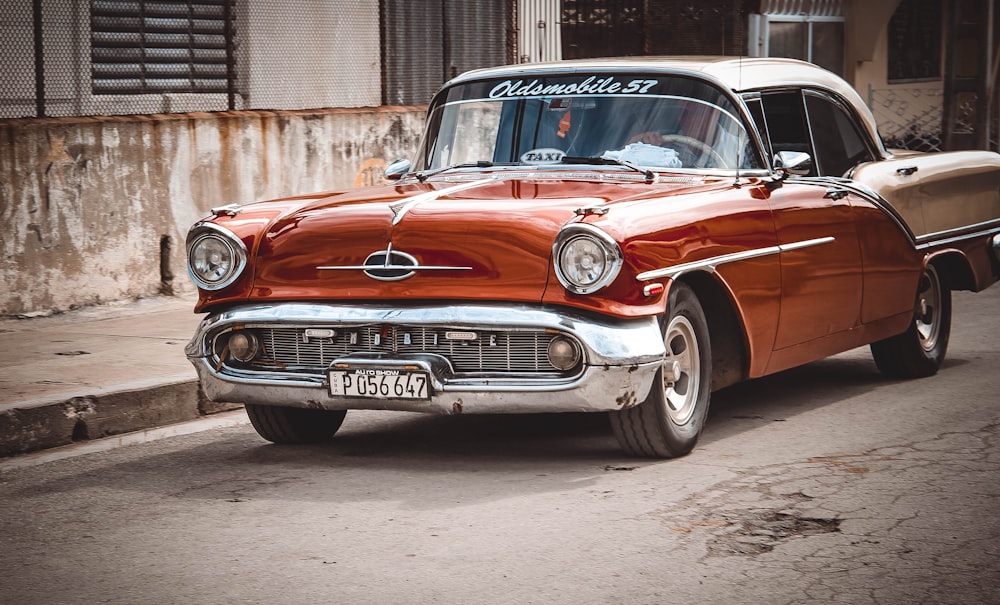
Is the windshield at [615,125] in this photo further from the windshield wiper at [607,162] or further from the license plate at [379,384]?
the license plate at [379,384]

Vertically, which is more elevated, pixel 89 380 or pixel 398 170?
pixel 398 170

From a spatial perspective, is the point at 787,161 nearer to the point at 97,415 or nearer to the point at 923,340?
the point at 923,340

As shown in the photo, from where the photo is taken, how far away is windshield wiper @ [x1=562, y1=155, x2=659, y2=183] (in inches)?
237

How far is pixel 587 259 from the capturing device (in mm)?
5117

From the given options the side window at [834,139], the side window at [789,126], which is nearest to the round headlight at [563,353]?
the side window at [789,126]

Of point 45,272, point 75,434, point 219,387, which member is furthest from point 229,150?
point 219,387

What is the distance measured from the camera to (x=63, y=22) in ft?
34.3

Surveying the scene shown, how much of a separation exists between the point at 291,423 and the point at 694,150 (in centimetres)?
212

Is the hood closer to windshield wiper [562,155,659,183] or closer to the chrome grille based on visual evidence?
the chrome grille

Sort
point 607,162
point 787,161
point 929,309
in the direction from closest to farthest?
point 607,162 → point 787,161 → point 929,309

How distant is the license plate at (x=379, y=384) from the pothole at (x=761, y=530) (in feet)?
4.09

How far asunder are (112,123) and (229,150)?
3.73 ft

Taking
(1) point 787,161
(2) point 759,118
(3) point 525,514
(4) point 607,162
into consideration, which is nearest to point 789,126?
(2) point 759,118

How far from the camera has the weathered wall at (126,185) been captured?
926 cm
